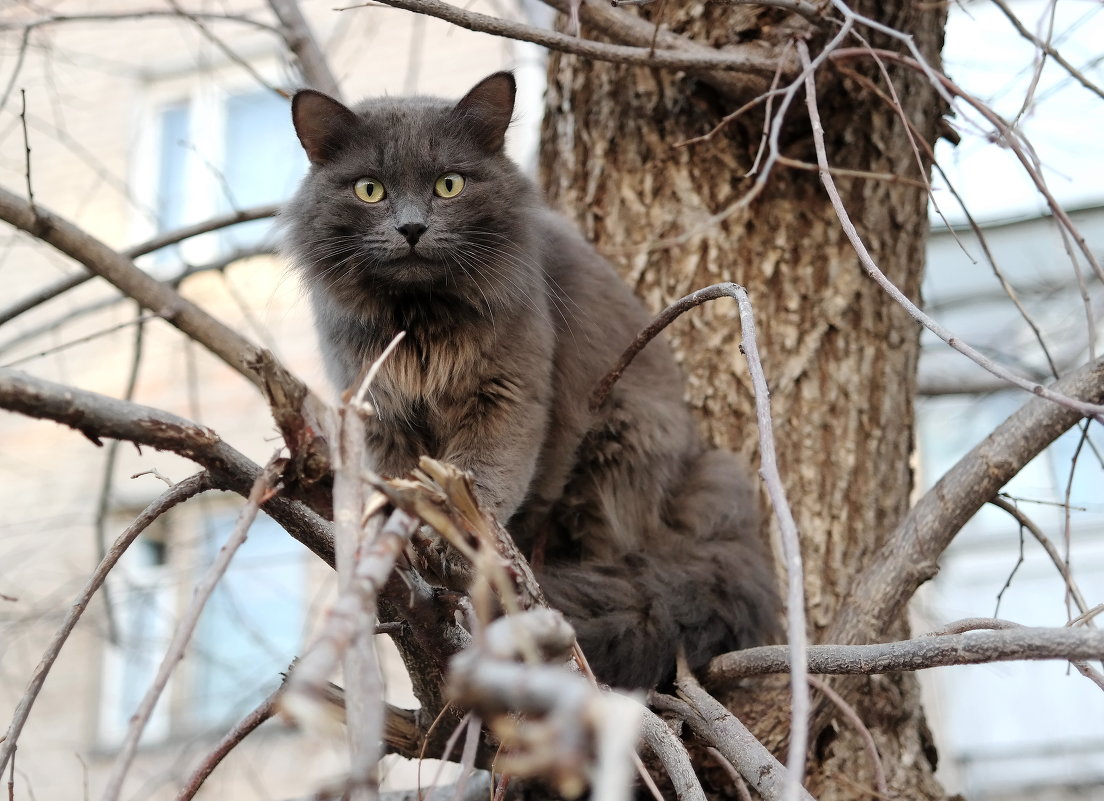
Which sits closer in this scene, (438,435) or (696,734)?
(696,734)

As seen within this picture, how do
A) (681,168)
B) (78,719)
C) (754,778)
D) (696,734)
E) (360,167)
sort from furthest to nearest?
(78,719) → (681,168) → (360,167) → (696,734) → (754,778)

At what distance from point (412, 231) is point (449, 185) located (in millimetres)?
235

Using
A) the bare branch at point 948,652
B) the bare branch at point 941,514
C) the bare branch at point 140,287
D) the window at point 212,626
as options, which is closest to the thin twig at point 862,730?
the bare branch at point 948,652

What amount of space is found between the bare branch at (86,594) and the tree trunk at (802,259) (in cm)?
157

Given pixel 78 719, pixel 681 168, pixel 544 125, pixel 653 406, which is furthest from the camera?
pixel 78 719

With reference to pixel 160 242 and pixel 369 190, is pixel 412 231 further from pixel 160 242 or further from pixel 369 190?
pixel 160 242

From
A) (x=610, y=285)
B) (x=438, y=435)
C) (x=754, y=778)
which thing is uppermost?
(x=610, y=285)

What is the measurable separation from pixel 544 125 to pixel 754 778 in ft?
7.31

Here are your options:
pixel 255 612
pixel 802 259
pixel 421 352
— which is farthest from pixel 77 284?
pixel 255 612

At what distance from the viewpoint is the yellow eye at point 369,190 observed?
2453 millimetres

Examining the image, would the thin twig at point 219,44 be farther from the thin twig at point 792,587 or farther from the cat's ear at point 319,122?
the thin twig at point 792,587

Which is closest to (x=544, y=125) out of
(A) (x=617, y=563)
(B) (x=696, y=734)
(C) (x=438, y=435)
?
(C) (x=438, y=435)

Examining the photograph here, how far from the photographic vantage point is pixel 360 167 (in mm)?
2453

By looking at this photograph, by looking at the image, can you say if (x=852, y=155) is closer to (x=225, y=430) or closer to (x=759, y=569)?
(x=759, y=569)
